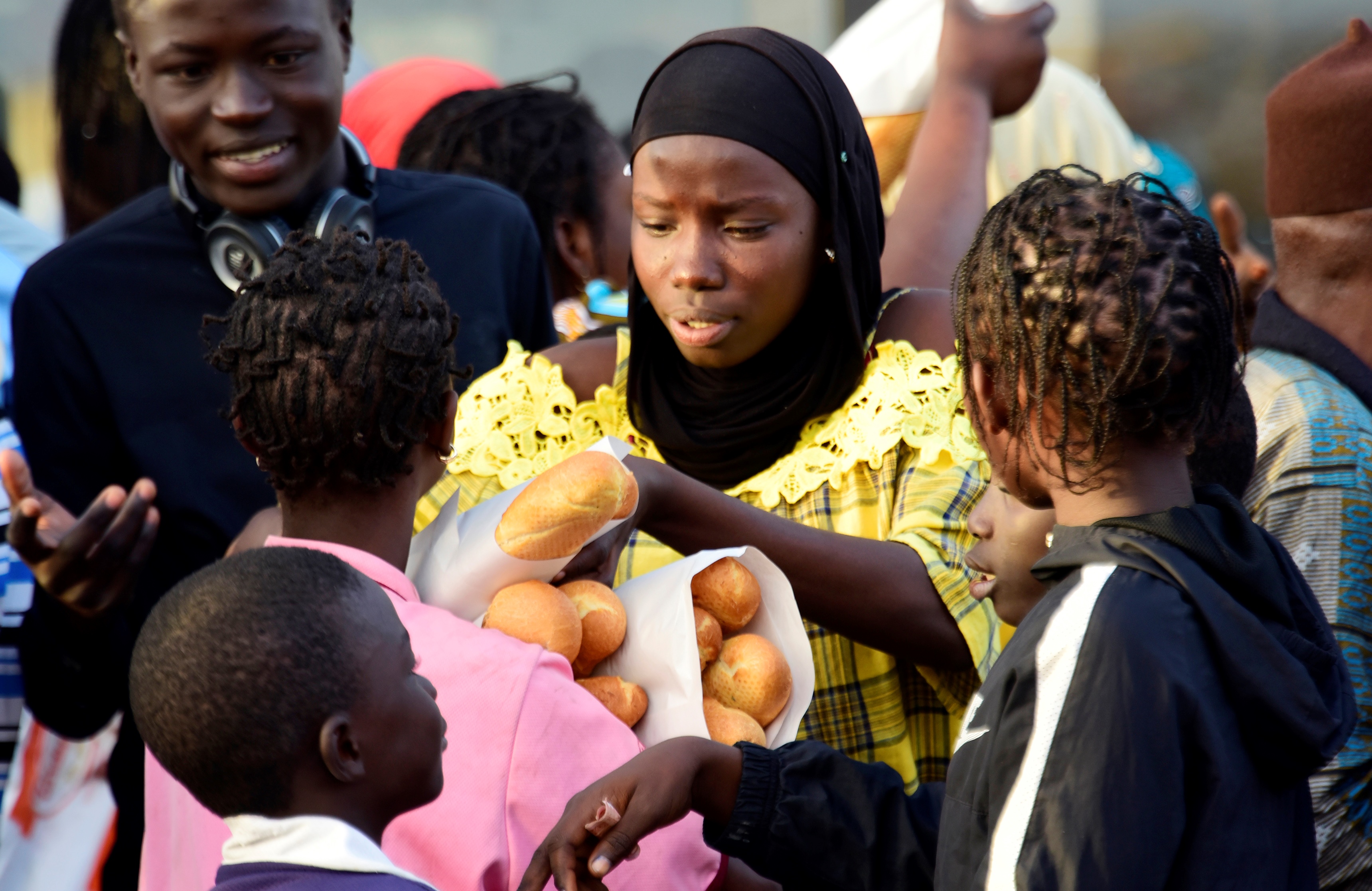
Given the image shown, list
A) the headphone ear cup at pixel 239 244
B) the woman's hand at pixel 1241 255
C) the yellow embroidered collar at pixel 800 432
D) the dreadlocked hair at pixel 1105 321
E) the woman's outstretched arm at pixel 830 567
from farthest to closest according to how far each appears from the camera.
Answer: the woman's hand at pixel 1241 255
the headphone ear cup at pixel 239 244
the yellow embroidered collar at pixel 800 432
the woman's outstretched arm at pixel 830 567
the dreadlocked hair at pixel 1105 321

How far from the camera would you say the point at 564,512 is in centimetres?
180

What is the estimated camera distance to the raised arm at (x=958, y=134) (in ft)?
10.0

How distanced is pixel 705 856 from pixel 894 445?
2.47ft

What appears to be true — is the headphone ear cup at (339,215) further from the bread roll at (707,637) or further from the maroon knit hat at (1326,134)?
the maroon knit hat at (1326,134)

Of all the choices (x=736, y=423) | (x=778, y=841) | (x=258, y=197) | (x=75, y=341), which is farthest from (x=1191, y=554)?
(x=75, y=341)

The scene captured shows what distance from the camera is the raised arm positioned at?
3057 mm

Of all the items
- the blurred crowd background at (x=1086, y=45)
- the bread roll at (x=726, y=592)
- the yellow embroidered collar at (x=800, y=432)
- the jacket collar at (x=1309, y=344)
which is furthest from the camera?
the blurred crowd background at (x=1086, y=45)

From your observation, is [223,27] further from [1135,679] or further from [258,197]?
[1135,679]

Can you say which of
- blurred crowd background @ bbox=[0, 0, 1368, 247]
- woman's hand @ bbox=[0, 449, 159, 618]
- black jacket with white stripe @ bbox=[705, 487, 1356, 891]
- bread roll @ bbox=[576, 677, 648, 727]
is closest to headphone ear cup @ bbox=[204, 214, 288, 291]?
woman's hand @ bbox=[0, 449, 159, 618]

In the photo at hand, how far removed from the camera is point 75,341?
8.66 feet

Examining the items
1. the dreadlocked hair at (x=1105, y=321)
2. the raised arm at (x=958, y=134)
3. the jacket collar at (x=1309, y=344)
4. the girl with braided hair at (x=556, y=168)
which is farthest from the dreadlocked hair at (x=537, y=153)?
the dreadlocked hair at (x=1105, y=321)

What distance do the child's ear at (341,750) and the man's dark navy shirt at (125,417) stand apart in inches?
46.6

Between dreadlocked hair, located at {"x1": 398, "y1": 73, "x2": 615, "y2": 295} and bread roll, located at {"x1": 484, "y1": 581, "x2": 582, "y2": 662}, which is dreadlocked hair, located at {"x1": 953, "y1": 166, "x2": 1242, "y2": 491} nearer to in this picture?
bread roll, located at {"x1": 484, "y1": 581, "x2": 582, "y2": 662}

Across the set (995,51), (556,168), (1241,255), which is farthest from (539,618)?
(1241,255)
